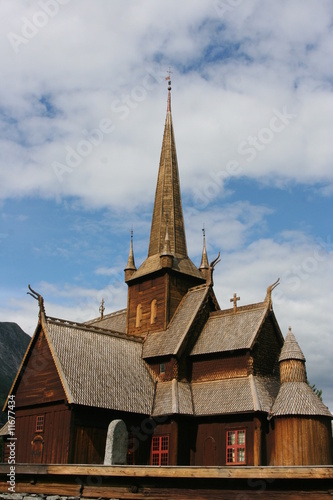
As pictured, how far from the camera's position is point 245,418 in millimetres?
28250

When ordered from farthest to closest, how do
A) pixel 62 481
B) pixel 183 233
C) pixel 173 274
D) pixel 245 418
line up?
pixel 183 233
pixel 173 274
pixel 245 418
pixel 62 481

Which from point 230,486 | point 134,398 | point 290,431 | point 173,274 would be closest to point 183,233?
point 173,274

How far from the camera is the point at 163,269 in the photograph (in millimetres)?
37500

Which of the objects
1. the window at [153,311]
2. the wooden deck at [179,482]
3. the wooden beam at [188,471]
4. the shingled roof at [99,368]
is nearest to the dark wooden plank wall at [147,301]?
the window at [153,311]

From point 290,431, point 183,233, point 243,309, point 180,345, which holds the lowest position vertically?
point 290,431

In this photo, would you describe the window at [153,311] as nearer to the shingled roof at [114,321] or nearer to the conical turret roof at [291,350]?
the shingled roof at [114,321]

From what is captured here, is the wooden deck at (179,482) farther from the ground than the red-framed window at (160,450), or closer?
closer

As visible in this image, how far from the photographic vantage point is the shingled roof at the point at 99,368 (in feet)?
94.9

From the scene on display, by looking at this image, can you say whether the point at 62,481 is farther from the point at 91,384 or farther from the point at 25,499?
the point at 91,384

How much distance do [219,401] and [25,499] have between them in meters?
12.8

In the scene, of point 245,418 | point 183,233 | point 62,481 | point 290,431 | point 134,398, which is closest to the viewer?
point 62,481

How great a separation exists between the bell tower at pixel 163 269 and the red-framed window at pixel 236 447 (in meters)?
9.52

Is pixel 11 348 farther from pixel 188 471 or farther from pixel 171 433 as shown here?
pixel 188 471

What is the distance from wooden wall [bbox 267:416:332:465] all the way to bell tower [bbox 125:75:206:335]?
453 inches
